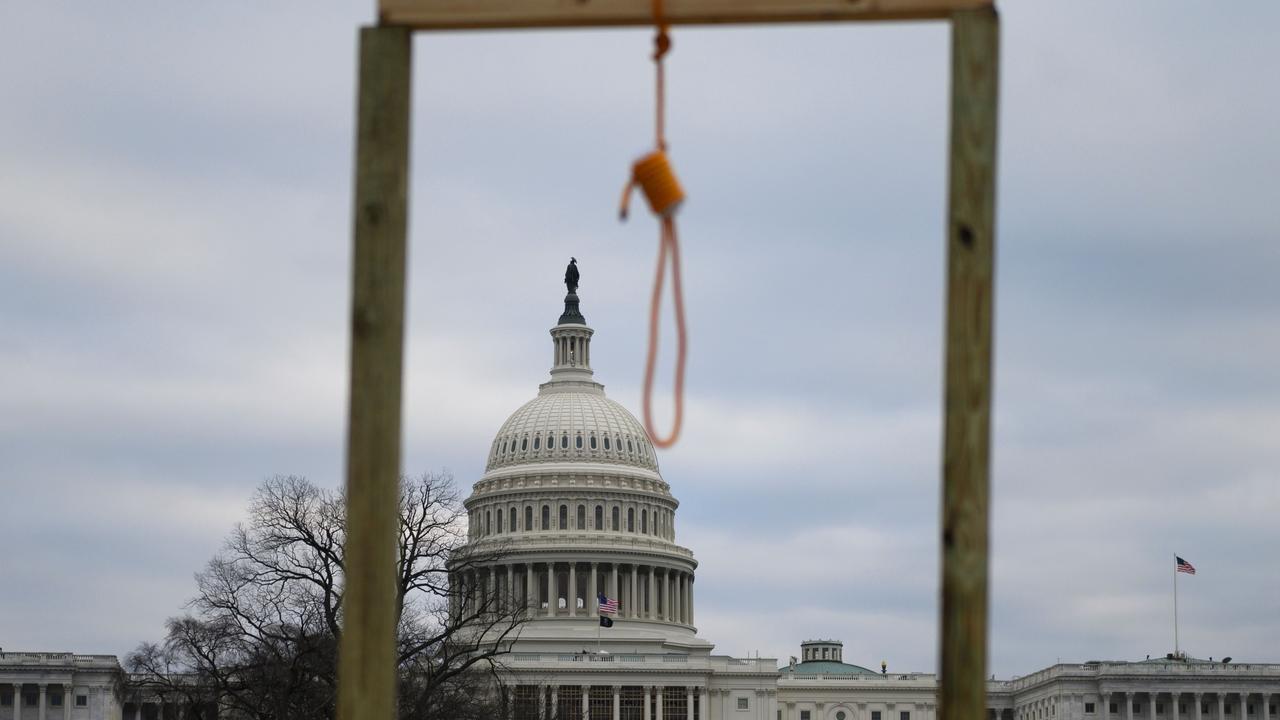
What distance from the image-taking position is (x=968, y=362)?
10.2 metres

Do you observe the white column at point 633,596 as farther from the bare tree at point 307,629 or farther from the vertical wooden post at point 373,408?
the vertical wooden post at point 373,408

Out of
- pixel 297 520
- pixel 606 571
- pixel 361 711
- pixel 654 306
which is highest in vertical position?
pixel 606 571

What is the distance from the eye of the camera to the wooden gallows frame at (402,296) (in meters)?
10.2

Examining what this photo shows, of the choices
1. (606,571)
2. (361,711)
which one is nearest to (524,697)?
(606,571)

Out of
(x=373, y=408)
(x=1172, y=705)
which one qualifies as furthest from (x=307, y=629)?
(x=1172, y=705)

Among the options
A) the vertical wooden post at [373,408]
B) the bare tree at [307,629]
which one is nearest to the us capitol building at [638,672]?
the bare tree at [307,629]

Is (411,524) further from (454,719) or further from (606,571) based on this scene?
(606,571)

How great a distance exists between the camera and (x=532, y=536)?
641ft

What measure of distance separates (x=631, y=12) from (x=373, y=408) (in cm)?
230

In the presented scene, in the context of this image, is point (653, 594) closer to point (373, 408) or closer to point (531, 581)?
point (531, 581)

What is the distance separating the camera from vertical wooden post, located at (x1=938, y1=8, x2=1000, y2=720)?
10.1m

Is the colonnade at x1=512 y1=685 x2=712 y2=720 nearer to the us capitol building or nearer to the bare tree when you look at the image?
the us capitol building

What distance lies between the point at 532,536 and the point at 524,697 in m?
47.9

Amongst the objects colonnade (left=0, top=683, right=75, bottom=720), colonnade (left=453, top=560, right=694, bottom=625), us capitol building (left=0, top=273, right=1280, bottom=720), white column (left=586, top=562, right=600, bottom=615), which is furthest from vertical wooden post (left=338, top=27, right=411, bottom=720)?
white column (left=586, top=562, right=600, bottom=615)
